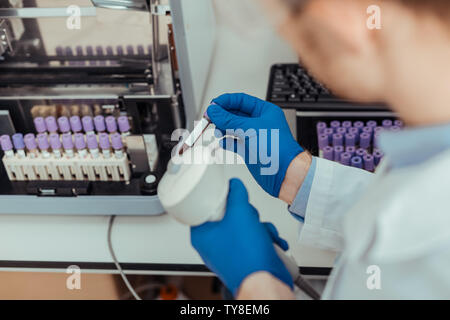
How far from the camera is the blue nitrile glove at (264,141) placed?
115cm

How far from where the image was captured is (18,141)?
138 cm

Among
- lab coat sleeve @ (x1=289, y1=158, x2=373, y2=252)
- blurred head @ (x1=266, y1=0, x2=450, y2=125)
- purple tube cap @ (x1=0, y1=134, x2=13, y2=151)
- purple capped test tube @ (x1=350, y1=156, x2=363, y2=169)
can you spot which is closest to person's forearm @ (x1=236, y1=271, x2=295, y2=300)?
lab coat sleeve @ (x1=289, y1=158, x2=373, y2=252)

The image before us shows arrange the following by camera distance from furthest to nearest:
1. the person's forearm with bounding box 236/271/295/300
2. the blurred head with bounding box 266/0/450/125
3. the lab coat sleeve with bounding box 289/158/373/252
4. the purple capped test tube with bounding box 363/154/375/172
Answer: the purple capped test tube with bounding box 363/154/375/172 → the lab coat sleeve with bounding box 289/158/373/252 → the person's forearm with bounding box 236/271/295/300 → the blurred head with bounding box 266/0/450/125

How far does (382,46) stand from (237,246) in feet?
1.43

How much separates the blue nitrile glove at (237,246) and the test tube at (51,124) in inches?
26.7

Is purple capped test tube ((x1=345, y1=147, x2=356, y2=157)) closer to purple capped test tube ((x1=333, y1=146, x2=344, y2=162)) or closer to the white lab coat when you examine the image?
purple capped test tube ((x1=333, y1=146, x2=344, y2=162))

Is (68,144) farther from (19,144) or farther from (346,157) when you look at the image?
(346,157)

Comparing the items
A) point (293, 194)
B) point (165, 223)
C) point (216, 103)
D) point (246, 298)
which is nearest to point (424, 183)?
point (246, 298)

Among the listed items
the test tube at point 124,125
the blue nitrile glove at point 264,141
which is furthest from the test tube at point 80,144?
the blue nitrile glove at point 264,141

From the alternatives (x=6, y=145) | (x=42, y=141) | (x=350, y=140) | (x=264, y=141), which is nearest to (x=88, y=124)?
(x=42, y=141)

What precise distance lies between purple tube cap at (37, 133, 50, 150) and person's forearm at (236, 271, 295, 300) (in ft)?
2.56

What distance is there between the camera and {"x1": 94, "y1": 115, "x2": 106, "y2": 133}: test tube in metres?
1.38

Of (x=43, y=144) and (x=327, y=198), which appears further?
(x=43, y=144)

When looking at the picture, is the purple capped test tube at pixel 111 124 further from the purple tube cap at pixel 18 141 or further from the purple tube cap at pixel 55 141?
the purple tube cap at pixel 18 141
